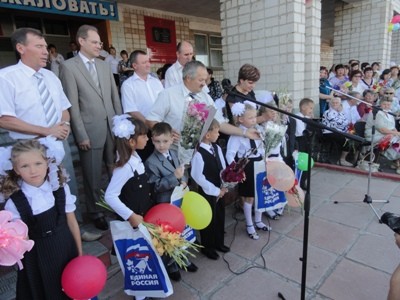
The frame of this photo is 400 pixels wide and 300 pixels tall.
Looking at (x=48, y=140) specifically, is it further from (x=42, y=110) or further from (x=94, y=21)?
(x=94, y=21)

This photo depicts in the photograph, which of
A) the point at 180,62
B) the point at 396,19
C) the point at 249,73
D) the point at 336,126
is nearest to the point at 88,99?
the point at 180,62

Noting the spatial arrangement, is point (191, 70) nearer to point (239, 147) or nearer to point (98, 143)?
point (239, 147)

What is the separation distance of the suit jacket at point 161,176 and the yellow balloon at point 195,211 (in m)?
0.17

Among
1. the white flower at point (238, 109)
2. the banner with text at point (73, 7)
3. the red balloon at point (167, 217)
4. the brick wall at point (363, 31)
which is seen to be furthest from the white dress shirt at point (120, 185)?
the brick wall at point (363, 31)

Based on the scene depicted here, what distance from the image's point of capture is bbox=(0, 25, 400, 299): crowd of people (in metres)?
1.56

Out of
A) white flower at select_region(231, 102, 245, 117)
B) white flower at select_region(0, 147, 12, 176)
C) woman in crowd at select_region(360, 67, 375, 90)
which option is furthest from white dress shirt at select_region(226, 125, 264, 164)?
woman in crowd at select_region(360, 67, 375, 90)

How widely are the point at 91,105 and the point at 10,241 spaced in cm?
158

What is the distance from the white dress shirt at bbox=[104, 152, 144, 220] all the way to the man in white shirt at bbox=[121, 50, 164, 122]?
0.96 meters

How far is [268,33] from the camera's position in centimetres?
494

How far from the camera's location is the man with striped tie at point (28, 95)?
198 cm

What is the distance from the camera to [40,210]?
152cm

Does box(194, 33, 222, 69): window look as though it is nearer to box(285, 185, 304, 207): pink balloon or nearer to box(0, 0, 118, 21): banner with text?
box(0, 0, 118, 21): banner with text

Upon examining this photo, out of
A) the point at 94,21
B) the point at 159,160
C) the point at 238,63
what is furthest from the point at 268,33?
the point at 94,21

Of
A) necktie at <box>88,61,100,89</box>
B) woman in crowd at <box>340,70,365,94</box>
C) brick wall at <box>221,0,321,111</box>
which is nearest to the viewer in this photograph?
necktie at <box>88,61,100,89</box>
